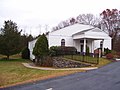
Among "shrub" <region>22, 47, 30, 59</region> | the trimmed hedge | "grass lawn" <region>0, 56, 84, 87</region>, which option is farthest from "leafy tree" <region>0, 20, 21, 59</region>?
"grass lawn" <region>0, 56, 84, 87</region>

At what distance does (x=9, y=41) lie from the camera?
39.7m

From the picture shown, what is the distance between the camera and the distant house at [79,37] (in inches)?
1454

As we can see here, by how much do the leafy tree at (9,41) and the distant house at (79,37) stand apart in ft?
21.5

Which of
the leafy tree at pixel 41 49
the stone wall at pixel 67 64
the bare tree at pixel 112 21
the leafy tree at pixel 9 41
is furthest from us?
the bare tree at pixel 112 21

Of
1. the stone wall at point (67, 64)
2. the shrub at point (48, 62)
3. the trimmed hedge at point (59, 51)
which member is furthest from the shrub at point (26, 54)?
the shrub at point (48, 62)

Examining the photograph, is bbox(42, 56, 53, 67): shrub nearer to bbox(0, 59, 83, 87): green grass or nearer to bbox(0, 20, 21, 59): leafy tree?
bbox(0, 59, 83, 87): green grass

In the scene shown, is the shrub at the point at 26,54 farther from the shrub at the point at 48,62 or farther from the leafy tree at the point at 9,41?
the shrub at the point at 48,62

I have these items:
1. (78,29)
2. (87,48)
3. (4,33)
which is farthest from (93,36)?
(4,33)

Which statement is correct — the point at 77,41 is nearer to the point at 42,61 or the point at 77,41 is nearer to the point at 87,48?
the point at 87,48

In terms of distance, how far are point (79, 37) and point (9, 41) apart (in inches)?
503

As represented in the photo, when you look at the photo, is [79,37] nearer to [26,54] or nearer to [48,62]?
[48,62]

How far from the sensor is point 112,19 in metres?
57.3

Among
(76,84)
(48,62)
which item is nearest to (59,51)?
(48,62)

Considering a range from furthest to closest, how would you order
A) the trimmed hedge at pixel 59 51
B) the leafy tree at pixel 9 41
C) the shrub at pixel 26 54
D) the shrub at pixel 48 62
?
1. the shrub at pixel 26 54
2. the leafy tree at pixel 9 41
3. the trimmed hedge at pixel 59 51
4. the shrub at pixel 48 62
